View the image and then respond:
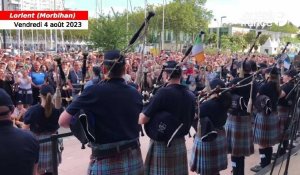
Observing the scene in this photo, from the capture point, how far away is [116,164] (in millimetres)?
3232

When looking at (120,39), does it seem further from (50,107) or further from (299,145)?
(50,107)

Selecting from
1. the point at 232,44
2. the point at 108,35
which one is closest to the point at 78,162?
the point at 108,35

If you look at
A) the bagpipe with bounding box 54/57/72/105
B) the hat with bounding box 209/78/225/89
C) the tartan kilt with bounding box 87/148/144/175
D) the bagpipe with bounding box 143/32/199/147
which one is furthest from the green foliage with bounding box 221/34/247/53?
the tartan kilt with bounding box 87/148/144/175

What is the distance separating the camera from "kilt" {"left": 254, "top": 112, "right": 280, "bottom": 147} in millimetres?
5977

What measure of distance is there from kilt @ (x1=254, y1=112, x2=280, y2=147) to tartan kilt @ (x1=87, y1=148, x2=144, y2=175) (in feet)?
10.4

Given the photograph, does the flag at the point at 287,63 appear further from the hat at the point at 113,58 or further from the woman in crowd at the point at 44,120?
the hat at the point at 113,58

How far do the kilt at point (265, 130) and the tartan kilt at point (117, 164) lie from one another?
3157mm

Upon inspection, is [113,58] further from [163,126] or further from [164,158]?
[164,158]

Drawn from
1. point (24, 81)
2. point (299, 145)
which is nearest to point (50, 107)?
point (299, 145)

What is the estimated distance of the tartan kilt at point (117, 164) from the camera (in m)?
3.21

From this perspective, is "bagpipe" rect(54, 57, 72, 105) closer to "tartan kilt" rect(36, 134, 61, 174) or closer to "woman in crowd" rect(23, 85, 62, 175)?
"woman in crowd" rect(23, 85, 62, 175)

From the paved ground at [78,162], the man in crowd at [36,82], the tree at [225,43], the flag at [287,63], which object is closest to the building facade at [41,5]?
the man in crowd at [36,82]

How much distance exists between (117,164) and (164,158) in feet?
2.98

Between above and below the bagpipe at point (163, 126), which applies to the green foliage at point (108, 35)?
above
